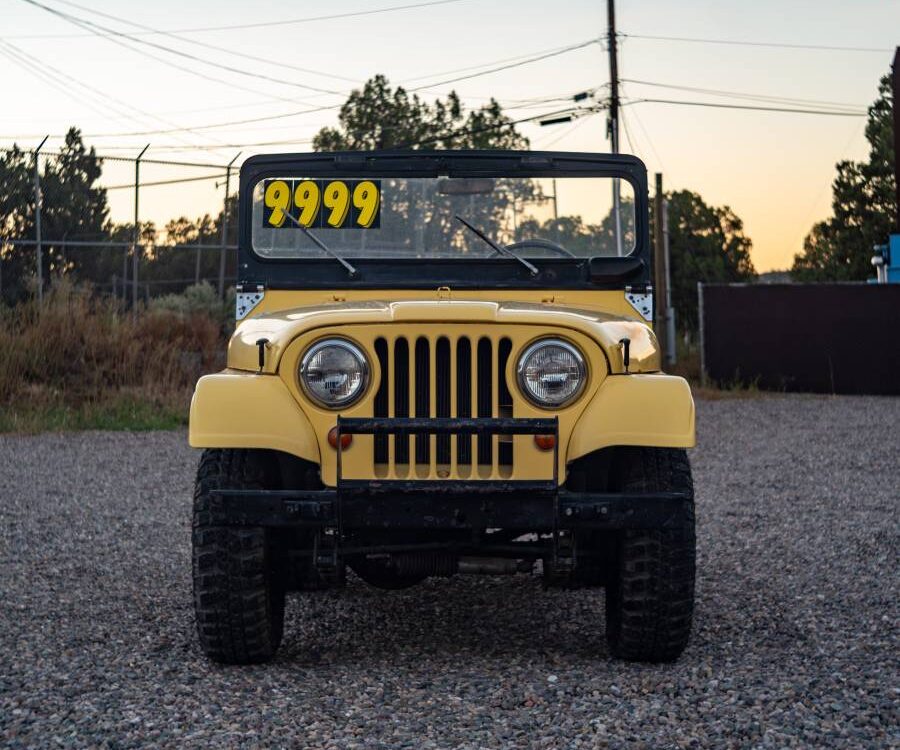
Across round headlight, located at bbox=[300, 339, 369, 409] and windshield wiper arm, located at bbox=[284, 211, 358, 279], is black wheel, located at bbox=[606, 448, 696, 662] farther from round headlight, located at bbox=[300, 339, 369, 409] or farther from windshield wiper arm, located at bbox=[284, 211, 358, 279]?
windshield wiper arm, located at bbox=[284, 211, 358, 279]

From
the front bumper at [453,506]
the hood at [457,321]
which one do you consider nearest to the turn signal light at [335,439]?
the front bumper at [453,506]

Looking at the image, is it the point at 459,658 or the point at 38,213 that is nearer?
the point at 459,658

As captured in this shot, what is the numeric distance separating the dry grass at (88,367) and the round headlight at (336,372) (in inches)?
449

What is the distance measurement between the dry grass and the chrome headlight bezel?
449 inches

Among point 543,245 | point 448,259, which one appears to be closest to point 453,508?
point 448,259

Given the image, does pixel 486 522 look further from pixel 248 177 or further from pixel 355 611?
pixel 248 177

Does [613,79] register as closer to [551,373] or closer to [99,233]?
[99,233]

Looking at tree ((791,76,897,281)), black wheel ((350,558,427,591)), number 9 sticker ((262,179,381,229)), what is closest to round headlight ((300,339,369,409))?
black wheel ((350,558,427,591))

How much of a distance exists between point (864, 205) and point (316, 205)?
117ft

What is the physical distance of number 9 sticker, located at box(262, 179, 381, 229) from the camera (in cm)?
571

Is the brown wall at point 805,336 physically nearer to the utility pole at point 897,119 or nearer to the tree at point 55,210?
the utility pole at point 897,119

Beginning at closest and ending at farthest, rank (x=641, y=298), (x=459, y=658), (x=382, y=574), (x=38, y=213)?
(x=459, y=658) < (x=382, y=574) < (x=641, y=298) < (x=38, y=213)

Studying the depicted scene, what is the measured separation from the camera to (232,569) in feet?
14.6

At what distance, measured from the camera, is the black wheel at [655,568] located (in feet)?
14.6
